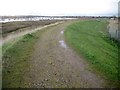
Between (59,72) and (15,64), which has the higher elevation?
(15,64)

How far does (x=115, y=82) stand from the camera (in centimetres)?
1648

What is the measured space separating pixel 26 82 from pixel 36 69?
269 cm

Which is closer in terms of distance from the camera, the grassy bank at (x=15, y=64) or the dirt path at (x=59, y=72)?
the dirt path at (x=59, y=72)

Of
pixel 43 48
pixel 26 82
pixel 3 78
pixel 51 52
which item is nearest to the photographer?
pixel 26 82

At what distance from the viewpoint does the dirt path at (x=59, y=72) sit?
614 inches

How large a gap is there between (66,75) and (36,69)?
2584mm

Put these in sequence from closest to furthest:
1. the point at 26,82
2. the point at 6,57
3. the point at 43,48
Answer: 1. the point at 26,82
2. the point at 6,57
3. the point at 43,48

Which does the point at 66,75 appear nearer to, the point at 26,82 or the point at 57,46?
the point at 26,82

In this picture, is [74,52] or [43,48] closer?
[74,52]

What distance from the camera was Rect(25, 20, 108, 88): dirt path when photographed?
51.2ft

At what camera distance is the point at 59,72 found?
57.9 ft

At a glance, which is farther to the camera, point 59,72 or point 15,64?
point 15,64

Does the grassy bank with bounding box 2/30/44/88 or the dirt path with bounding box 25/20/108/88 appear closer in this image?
the dirt path with bounding box 25/20/108/88

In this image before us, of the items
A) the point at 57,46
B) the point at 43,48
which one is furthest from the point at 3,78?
the point at 57,46
